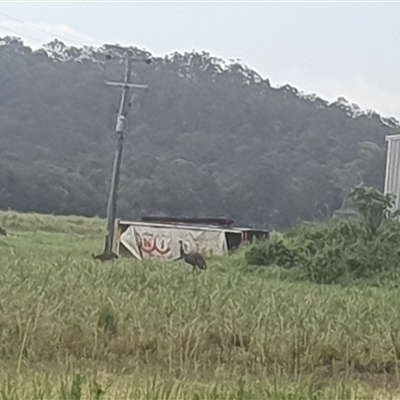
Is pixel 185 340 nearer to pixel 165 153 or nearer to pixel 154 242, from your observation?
pixel 154 242

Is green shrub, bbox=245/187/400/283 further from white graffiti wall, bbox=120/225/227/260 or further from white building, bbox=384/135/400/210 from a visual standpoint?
white building, bbox=384/135/400/210

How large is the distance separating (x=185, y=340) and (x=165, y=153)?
13.6 m

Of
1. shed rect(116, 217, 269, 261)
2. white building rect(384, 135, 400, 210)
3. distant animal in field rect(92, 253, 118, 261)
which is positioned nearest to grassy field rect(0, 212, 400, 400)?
distant animal in field rect(92, 253, 118, 261)

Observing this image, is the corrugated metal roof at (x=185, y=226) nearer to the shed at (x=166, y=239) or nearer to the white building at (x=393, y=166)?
the shed at (x=166, y=239)

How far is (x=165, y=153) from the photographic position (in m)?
21.0

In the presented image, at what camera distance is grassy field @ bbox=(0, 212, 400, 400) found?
528cm

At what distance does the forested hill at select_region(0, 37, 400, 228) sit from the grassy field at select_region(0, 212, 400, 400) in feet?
31.0

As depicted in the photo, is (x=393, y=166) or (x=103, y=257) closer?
(x=103, y=257)

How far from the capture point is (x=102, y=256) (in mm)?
15555

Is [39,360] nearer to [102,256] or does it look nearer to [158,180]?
[102,256]

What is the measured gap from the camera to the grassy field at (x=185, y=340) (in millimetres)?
5277

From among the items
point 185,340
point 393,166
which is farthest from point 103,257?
point 185,340

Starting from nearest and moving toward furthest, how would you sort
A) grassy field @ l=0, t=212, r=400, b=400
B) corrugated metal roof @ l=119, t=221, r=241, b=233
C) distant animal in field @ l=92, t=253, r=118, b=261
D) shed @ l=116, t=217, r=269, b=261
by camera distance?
grassy field @ l=0, t=212, r=400, b=400 → distant animal in field @ l=92, t=253, r=118, b=261 → shed @ l=116, t=217, r=269, b=261 → corrugated metal roof @ l=119, t=221, r=241, b=233

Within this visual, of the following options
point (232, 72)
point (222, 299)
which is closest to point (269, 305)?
point (222, 299)
